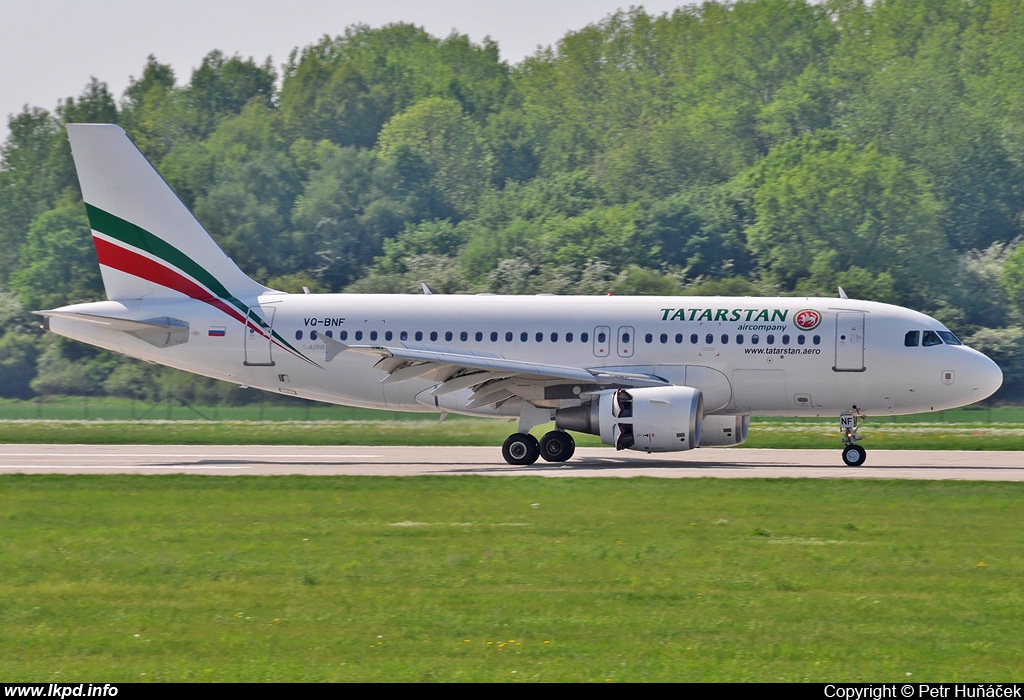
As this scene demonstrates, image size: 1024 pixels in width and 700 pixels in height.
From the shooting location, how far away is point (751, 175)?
80812 millimetres

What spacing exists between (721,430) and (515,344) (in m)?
5.12

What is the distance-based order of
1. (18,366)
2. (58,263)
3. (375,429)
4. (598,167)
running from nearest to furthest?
1. (375,429)
2. (18,366)
3. (58,263)
4. (598,167)

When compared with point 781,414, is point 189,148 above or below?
above

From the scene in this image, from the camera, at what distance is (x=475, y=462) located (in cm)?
3036

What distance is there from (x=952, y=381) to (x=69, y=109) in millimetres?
85592

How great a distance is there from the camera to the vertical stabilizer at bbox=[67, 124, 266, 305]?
104 ft

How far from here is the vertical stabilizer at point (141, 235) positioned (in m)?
31.7

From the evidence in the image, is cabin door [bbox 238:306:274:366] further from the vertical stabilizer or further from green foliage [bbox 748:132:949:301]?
green foliage [bbox 748:132:949:301]

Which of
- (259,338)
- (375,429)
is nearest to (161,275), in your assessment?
(259,338)

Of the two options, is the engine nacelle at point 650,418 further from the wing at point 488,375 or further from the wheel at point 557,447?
the wheel at point 557,447

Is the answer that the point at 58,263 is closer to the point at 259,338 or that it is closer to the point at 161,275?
the point at 161,275

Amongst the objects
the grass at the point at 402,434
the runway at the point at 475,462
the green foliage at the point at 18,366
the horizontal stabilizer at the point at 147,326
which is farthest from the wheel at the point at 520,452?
the green foliage at the point at 18,366

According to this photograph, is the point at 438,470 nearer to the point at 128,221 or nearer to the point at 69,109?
the point at 128,221

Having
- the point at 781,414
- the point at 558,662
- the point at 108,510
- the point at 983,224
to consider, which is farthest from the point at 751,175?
the point at 558,662
